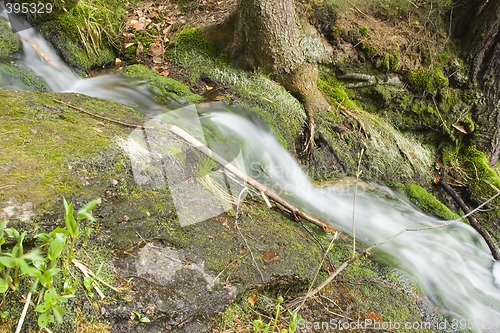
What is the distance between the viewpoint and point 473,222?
15.3ft

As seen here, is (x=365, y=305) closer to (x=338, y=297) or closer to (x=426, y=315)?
(x=338, y=297)

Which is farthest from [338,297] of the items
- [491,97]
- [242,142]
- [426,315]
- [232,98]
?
[491,97]

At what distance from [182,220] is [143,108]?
1.78 metres

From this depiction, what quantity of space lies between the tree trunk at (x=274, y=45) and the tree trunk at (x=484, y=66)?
7.92 feet

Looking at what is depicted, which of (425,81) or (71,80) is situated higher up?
(71,80)

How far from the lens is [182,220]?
2.54 metres

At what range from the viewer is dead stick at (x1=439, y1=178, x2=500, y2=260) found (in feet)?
14.1

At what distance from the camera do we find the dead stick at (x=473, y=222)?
14.1 ft

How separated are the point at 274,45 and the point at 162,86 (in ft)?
4.38

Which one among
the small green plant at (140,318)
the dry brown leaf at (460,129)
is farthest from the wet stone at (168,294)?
the dry brown leaf at (460,129)

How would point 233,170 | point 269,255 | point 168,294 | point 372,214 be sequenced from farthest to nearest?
point 372,214 → point 233,170 → point 269,255 → point 168,294

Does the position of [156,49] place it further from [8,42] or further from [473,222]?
[473,222]

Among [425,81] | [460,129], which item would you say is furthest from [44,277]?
[460,129]

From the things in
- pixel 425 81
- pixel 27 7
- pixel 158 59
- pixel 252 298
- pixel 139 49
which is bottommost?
pixel 425 81
